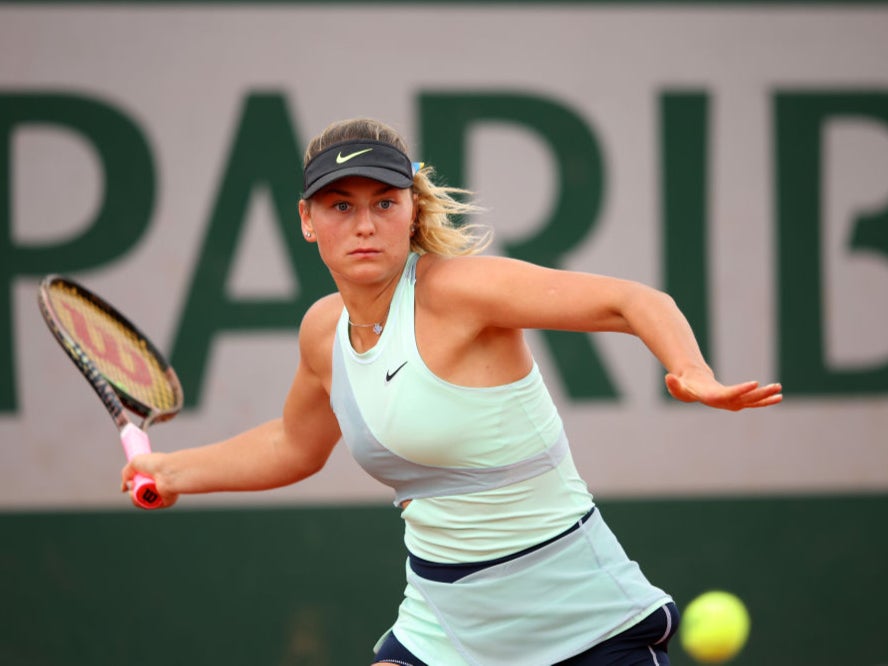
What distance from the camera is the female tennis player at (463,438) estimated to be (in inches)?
95.7

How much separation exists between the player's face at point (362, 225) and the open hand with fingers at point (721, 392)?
671mm

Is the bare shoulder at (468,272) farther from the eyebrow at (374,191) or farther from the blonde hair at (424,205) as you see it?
the eyebrow at (374,191)

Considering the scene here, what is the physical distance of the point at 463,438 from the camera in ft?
7.95

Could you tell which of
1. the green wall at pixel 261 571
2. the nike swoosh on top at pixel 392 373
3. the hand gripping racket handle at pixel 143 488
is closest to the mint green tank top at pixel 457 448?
the nike swoosh on top at pixel 392 373

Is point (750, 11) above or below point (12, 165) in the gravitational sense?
above

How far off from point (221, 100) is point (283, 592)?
1871mm

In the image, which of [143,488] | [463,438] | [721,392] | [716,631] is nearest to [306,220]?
[463,438]

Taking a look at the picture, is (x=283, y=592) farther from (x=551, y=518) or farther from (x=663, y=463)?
(x=551, y=518)

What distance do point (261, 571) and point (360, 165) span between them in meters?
2.90

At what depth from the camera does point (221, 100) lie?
16.3 feet

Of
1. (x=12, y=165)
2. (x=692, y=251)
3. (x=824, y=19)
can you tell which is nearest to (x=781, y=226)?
(x=692, y=251)

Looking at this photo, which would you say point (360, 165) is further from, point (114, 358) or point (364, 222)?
point (114, 358)

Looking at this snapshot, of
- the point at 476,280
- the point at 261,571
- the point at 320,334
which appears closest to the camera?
the point at 476,280

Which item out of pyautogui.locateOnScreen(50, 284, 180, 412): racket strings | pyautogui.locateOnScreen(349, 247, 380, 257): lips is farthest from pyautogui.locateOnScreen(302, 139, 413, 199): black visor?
pyautogui.locateOnScreen(50, 284, 180, 412): racket strings
